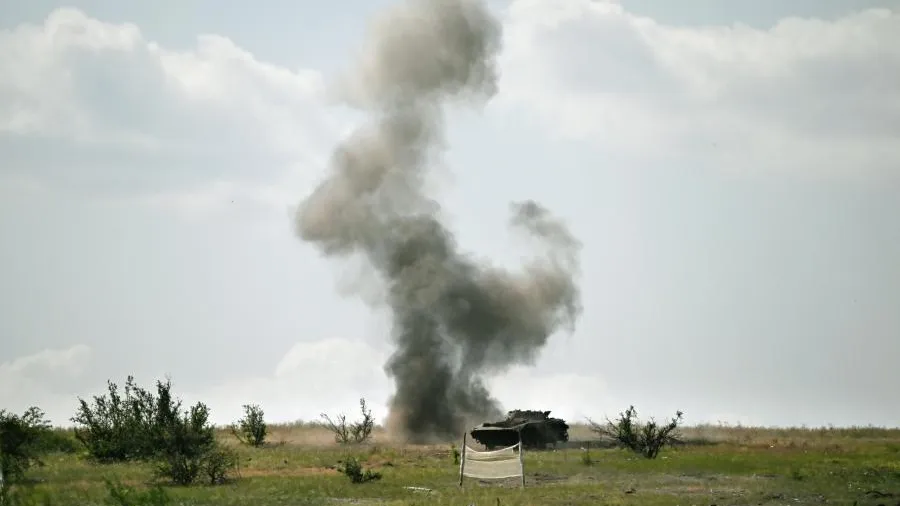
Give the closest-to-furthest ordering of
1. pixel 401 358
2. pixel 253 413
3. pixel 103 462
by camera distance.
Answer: pixel 103 462
pixel 253 413
pixel 401 358

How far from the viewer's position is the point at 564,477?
98.7 ft

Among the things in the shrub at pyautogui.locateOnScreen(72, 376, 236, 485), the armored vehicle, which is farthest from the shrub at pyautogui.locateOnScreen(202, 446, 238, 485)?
the armored vehicle

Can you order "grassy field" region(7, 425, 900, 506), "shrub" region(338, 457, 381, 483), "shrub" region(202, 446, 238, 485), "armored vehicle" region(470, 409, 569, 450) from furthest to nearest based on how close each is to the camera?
"armored vehicle" region(470, 409, 569, 450)
"shrub" region(202, 446, 238, 485)
"shrub" region(338, 457, 381, 483)
"grassy field" region(7, 425, 900, 506)

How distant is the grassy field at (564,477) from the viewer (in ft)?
79.7

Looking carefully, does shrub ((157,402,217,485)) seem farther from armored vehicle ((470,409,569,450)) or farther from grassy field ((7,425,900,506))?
armored vehicle ((470,409,569,450))

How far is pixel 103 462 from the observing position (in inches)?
1458

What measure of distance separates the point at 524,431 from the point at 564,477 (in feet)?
40.7

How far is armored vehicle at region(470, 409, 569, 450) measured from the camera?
41.2 meters

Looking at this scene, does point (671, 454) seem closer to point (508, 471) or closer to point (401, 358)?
point (508, 471)

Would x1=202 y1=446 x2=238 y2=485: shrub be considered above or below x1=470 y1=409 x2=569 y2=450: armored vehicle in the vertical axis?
below

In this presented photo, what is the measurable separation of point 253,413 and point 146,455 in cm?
1306

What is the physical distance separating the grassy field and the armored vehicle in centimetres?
120

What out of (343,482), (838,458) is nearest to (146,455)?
(343,482)

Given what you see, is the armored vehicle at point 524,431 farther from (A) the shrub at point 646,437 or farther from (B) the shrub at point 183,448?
(B) the shrub at point 183,448
